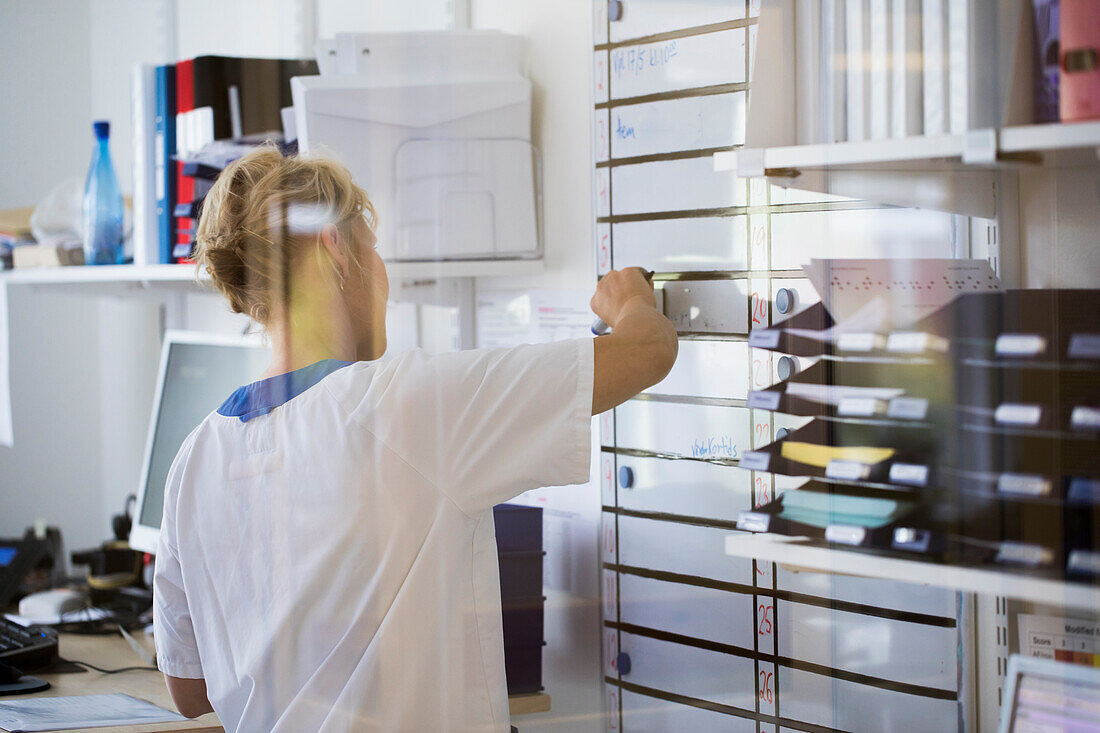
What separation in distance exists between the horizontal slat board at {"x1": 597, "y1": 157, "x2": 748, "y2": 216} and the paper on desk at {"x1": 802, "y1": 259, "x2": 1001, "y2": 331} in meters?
0.25

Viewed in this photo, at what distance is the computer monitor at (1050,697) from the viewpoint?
2.67 feet

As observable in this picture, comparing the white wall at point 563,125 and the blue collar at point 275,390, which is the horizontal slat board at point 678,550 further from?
the blue collar at point 275,390

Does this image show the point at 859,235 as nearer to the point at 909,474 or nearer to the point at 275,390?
the point at 909,474

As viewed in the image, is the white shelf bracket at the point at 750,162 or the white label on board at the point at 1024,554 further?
the white shelf bracket at the point at 750,162

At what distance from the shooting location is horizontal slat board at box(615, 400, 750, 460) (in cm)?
126

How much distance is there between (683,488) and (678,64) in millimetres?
556

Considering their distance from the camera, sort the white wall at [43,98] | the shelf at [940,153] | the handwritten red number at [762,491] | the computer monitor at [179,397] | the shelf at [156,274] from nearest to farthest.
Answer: the shelf at [940,153] < the handwritten red number at [762,491] < the shelf at [156,274] < the computer monitor at [179,397] < the white wall at [43,98]

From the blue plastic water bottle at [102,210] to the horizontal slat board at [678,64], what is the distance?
104cm

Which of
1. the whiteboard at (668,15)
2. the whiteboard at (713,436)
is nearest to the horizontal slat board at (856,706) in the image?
the whiteboard at (713,436)

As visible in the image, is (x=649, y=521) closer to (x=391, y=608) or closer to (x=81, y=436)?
(x=391, y=608)

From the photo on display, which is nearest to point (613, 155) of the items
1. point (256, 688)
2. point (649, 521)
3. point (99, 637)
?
point (649, 521)

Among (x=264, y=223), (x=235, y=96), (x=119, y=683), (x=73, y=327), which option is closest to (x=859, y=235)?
(x=264, y=223)

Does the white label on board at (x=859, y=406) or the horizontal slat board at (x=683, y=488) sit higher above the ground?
the white label on board at (x=859, y=406)

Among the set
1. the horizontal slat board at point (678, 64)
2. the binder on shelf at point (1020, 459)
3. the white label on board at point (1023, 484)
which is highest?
the horizontal slat board at point (678, 64)
